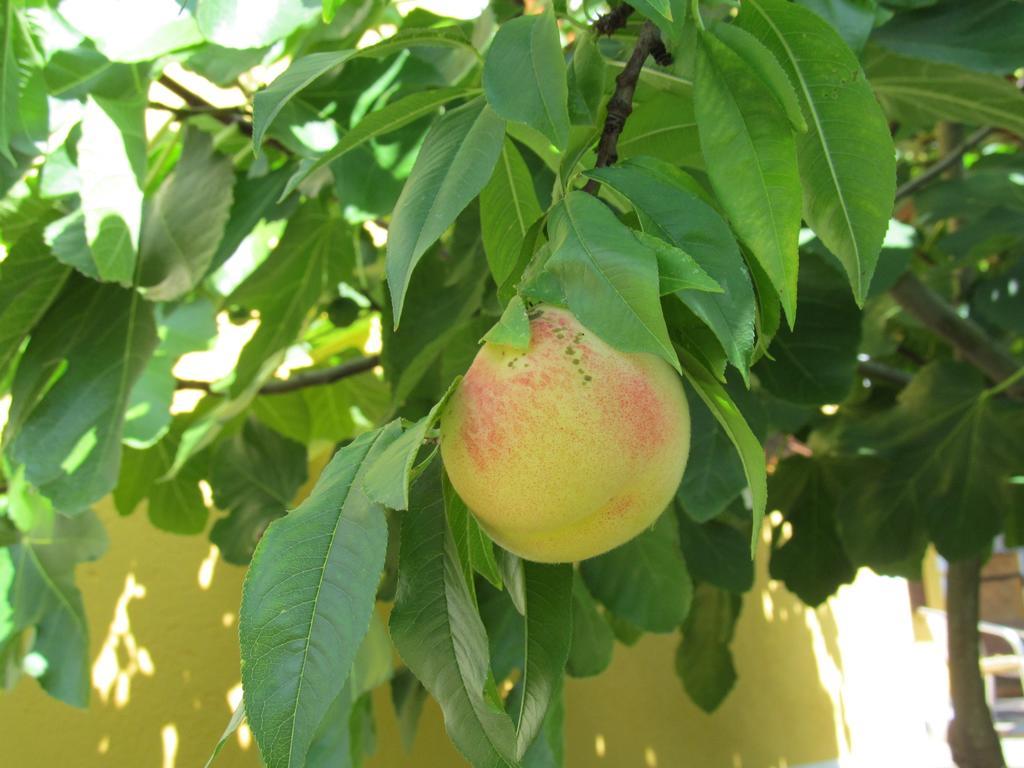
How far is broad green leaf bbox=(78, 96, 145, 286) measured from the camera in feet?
3.27

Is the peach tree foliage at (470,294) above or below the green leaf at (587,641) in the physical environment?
above

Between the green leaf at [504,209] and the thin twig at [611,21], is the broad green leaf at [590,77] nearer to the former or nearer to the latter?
the thin twig at [611,21]

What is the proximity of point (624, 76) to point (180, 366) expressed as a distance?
5.95 ft

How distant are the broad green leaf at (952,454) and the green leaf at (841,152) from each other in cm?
126

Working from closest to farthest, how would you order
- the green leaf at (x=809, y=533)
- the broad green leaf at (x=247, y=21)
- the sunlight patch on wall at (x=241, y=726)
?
1. the broad green leaf at (x=247, y=21)
2. the green leaf at (x=809, y=533)
3. the sunlight patch on wall at (x=241, y=726)

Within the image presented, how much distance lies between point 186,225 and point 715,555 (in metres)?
0.88

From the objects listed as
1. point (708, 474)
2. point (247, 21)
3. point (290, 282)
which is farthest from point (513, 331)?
point (290, 282)

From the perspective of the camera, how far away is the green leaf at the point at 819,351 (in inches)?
49.9

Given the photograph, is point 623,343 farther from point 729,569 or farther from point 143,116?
point 729,569

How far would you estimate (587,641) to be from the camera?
1.35 meters

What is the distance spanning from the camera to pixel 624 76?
629 mm

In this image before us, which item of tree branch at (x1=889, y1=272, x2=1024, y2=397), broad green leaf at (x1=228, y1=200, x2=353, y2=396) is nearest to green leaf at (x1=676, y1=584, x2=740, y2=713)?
tree branch at (x1=889, y1=272, x2=1024, y2=397)

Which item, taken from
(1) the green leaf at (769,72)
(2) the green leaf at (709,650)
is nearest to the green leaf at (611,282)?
(1) the green leaf at (769,72)

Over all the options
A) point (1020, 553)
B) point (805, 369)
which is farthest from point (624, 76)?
point (1020, 553)
